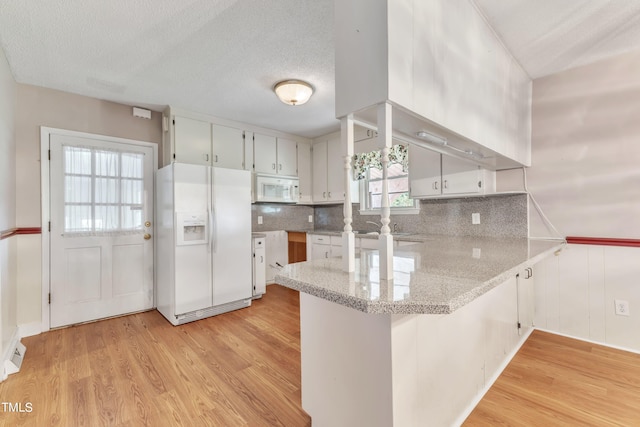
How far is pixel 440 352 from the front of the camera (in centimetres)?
131

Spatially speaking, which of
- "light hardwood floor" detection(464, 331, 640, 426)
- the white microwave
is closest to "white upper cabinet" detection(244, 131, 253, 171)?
the white microwave

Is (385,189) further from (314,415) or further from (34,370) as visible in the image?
(34,370)

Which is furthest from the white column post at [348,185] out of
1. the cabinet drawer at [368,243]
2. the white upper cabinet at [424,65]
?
the cabinet drawer at [368,243]

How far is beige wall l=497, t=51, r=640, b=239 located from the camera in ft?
7.20

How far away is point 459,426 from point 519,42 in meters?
2.50

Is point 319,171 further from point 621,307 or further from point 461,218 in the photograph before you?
point 621,307

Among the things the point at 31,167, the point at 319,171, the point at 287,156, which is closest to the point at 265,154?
the point at 287,156

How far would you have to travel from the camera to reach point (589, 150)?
2357mm

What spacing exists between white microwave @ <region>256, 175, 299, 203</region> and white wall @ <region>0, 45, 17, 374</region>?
2.39 m

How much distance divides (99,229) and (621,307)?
4.94 m

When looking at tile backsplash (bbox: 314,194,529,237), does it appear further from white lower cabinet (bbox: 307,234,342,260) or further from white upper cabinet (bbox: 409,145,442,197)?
white lower cabinet (bbox: 307,234,342,260)

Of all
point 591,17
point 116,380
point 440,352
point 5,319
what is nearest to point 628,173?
point 591,17

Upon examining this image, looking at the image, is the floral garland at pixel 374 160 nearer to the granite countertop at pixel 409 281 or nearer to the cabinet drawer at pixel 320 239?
the cabinet drawer at pixel 320 239

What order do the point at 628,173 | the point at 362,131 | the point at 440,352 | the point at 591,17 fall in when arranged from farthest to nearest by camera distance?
1. the point at 362,131
2. the point at 628,173
3. the point at 591,17
4. the point at 440,352
